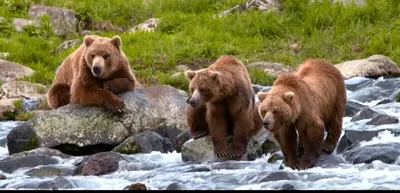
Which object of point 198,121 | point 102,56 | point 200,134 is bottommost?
point 200,134

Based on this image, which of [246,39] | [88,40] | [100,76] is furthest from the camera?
[246,39]

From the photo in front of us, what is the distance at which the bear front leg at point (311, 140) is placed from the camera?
24.3 ft

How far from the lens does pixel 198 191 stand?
22.4 feet

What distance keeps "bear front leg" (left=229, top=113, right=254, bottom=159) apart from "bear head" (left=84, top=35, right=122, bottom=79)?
5.45ft

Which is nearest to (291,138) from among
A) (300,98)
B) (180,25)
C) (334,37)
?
(300,98)

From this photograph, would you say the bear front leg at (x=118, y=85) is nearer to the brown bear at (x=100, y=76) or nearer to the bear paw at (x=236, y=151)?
the brown bear at (x=100, y=76)

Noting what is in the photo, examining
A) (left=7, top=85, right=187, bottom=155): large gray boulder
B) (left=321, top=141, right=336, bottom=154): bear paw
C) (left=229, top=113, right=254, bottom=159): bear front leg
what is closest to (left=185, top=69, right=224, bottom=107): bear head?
(left=229, top=113, right=254, bottom=159): bear front leg

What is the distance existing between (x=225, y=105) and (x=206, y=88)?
290mm

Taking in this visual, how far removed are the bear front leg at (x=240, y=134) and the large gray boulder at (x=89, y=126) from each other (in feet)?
4.81

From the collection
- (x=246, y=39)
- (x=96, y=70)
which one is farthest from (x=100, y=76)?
(x=246, y=39)

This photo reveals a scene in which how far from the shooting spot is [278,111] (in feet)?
23.9

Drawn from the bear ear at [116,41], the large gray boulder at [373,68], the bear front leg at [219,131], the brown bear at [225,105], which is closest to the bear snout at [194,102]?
the brown bear at [225,105]

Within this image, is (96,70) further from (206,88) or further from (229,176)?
(229,176)

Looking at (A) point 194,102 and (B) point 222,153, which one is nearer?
(A) point 194,102
